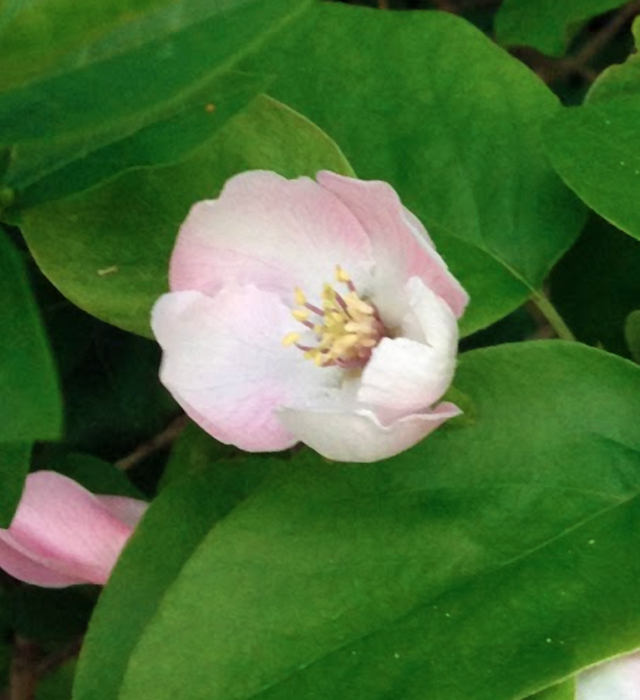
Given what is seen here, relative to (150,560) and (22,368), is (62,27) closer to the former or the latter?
(22,368)

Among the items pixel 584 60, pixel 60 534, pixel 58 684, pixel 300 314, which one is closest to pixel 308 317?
pixel 300 314

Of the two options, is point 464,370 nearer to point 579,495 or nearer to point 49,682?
point 579,495

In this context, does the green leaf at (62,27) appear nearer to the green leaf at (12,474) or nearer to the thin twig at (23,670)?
the green leaf at (12,474)

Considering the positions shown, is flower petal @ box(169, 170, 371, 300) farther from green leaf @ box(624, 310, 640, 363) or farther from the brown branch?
the brown branch

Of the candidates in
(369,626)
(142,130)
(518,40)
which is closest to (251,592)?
(369,626)

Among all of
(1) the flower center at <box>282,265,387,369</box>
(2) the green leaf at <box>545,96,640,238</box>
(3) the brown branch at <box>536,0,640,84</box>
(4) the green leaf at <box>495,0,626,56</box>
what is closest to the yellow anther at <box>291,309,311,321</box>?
(1) the flower center at <box>282,265,387,369</box>
